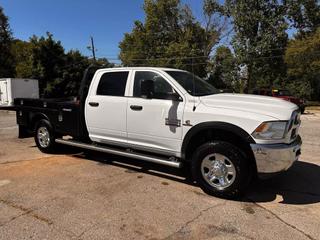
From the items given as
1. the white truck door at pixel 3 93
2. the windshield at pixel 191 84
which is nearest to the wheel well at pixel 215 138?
the windshield at pixel 191 84

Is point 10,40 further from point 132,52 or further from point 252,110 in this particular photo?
point 252,110

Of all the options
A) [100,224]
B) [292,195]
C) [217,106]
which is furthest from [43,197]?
[292,195]

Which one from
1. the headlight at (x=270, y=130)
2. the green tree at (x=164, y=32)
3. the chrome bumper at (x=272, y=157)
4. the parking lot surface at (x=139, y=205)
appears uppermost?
the green tree at (x=164, y=32)

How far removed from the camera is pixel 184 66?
35719 mm

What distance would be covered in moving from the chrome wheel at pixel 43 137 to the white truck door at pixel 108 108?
5.16ft

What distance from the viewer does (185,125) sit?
17.9ft

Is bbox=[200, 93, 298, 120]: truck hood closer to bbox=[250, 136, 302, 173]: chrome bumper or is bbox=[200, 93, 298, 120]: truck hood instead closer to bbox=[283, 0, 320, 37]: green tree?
bbox=[250, 136, 302, 173]: chrome bumper

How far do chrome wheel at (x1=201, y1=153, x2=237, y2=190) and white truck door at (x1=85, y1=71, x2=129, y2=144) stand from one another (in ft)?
5.77

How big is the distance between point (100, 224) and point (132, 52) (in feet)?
128

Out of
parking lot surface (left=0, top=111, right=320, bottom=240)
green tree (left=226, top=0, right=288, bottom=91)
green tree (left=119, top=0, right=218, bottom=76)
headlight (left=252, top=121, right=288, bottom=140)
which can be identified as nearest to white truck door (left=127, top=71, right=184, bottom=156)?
parking lot surface (left=0, top=111, right=320, bottom=240)

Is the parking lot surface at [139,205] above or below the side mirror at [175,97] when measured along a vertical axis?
below

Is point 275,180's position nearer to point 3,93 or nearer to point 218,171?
point 218,171

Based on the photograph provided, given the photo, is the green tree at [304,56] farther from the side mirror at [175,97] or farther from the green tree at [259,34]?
the side mirror at [175,97]

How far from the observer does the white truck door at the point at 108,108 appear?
20.8 feet
